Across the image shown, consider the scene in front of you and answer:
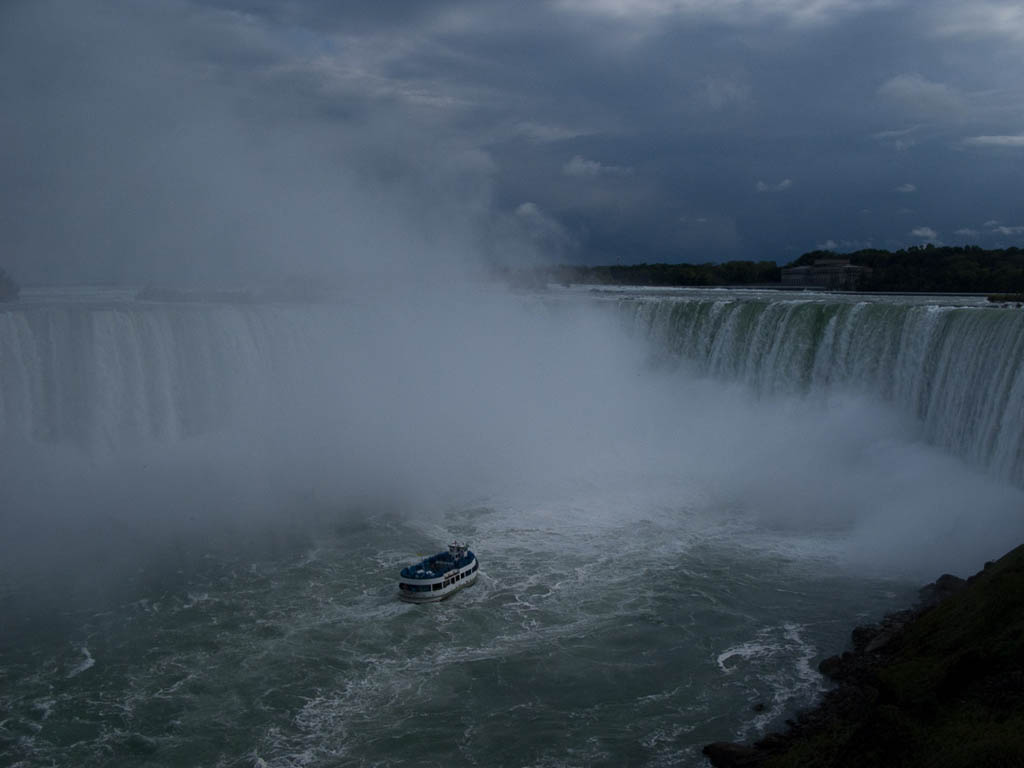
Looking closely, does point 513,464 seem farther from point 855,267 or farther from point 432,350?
point 855,267

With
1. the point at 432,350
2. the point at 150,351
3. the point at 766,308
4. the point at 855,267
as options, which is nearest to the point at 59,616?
the point at 150,351

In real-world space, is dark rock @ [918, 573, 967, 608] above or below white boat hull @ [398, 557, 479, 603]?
above

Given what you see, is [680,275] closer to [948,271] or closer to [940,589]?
[948,271]

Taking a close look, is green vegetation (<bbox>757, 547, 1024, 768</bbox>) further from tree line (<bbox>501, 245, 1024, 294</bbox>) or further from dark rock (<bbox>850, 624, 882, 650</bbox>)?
tree line (<bbox>501, 245, 1024, 294</bbox>)

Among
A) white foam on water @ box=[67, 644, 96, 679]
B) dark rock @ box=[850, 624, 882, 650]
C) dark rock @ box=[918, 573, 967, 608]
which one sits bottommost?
white foam on water @ box=[67, 644, 96, 679]

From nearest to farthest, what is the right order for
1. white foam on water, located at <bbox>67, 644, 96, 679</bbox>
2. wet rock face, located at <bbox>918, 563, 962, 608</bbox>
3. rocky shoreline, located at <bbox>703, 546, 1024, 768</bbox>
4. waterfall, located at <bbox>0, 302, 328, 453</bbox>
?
rocky shoreline, located at <bbox>703, 546, 1024, 768</bbox>, white foam on water, located at <bbox>67, 644, 96, 679</bbox>, wet rock face, located at <bbox>918, 563, 962, 608</bbox>, waterfall, located at <bbox>0, 302, 328, 453</bbox>

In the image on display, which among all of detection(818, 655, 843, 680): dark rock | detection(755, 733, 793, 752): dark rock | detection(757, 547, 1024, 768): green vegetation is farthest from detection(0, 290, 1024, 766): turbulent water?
detection(757, 547, 1024, 768): green vegetation
